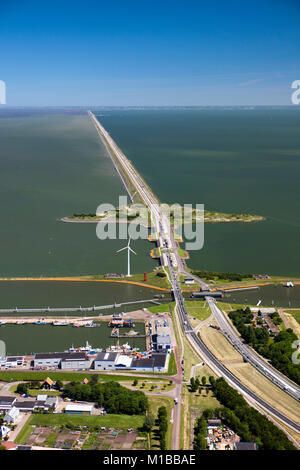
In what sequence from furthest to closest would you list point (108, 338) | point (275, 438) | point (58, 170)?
point (58, 170) < point (108, 338) < point (275, 438)

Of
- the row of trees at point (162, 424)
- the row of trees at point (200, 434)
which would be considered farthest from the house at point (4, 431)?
the row of trees at point (200, 434)

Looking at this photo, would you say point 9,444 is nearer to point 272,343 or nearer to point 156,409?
point 156,409

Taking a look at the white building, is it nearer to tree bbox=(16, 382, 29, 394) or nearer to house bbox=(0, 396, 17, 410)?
tree bbox=(16, 382, 29, 394)

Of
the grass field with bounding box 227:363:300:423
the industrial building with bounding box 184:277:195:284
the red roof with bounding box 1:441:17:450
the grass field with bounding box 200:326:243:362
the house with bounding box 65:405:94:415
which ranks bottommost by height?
the red roof with bounding box 1:441:17:450

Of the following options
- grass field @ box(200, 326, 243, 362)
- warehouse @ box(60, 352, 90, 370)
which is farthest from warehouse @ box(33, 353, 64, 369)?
grass field @ box(200, 326, 243, 362)

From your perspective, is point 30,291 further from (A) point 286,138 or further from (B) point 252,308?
(A) point 286,138

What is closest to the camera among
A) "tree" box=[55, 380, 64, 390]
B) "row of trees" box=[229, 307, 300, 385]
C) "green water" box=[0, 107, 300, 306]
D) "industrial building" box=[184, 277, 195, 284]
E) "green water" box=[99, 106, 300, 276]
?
"tree" box=[55, 380, 64, 390]
